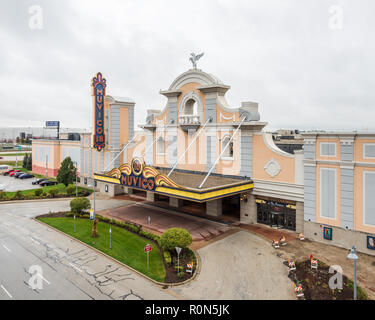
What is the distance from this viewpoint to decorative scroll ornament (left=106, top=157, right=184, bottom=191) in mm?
29409

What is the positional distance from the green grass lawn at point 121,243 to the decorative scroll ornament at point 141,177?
5118mm

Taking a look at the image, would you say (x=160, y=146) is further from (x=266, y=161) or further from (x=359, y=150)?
(x=359, y=150)

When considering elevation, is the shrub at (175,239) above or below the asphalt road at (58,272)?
→ above

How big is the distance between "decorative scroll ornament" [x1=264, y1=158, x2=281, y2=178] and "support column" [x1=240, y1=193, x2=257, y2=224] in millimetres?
3467

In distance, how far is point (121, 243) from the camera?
88.9 ft

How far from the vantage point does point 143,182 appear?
31562 millimetres

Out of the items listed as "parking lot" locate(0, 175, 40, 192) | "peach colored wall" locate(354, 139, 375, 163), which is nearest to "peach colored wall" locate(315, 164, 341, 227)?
"peach colored wall" locate(354, 139, 375, 163)

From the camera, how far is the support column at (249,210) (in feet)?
107

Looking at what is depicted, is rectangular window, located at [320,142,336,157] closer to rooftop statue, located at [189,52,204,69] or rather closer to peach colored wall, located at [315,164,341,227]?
peach colored wall, located at [315,164,341,227]

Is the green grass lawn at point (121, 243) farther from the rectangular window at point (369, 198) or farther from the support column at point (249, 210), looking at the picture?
the rectangular window at point (369, 198)

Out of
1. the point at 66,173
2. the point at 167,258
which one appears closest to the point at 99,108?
the point at 66,173

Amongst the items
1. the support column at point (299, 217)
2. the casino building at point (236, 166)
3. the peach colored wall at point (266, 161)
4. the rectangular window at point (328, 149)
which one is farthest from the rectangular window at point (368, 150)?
the support column at point (299, 217)

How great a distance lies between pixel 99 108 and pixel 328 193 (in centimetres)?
3613

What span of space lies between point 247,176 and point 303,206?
6.72 meters
